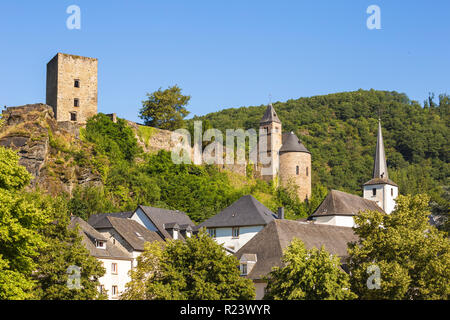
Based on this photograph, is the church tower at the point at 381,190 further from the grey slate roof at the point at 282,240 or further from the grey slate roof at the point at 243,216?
the grey slate roof at the point at 282,240

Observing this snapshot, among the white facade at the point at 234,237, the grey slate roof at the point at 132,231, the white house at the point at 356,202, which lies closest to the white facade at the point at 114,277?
the grey slate roof at the point at 132,231

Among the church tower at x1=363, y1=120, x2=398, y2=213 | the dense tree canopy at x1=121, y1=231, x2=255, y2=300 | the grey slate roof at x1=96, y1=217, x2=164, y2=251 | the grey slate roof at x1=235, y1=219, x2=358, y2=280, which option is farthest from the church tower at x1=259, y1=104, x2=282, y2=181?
the dense tree canopy at x1=121, y1=231, x2=255, y2=300

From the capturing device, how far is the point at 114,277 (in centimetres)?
4459

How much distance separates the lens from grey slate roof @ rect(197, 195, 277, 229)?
55.8 metres

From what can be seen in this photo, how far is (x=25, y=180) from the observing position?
1107 inches

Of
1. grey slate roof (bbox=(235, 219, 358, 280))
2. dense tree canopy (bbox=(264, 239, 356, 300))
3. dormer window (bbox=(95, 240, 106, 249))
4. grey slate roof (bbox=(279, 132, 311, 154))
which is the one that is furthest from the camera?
grey slate roof (bbox=(279, 132, 311, 154))

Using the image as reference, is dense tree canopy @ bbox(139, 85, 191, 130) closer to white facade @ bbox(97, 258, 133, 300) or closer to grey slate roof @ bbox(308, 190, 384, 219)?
grey slate roof @ bbox(308, 190, 384, 219)

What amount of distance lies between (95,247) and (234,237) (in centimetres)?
1465

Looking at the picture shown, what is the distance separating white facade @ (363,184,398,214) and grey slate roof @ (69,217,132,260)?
119 feet

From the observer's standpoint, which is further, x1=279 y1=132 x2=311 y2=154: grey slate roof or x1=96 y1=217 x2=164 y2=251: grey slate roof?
x1=279 y1=132 x2=311 y2=154: grey slate roof
